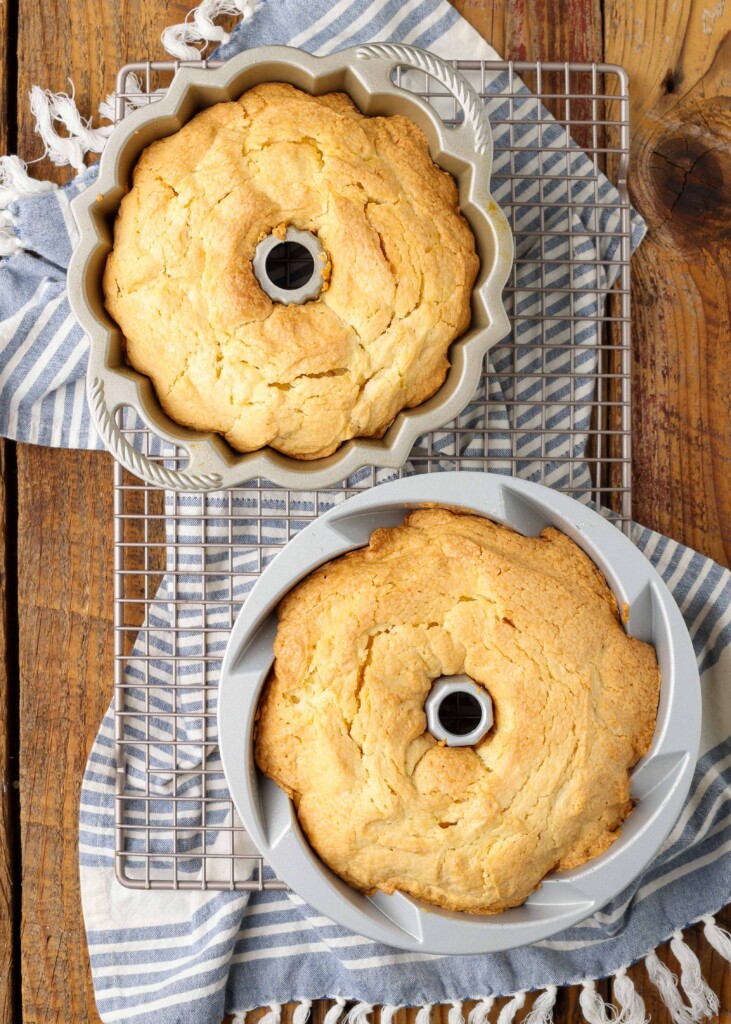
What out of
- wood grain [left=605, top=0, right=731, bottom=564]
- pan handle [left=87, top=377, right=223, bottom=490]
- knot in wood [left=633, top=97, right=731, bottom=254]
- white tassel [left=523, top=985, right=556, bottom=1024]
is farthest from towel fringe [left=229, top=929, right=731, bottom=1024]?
knot in wood [left=633, top=97, right=731, bottom=254]

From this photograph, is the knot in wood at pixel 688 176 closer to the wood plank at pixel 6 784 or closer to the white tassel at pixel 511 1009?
the wood plank at pixel 6 784

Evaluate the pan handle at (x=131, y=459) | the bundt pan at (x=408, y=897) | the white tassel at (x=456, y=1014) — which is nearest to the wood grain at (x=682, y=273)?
the white tassel at (x=456, y=1014)

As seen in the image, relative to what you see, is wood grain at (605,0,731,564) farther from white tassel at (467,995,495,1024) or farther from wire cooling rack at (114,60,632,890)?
white tassel at (467,995,495,1024)

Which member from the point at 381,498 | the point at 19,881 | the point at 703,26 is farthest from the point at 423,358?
the point at 19,881

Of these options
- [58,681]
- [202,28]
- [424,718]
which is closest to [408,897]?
[424,718]

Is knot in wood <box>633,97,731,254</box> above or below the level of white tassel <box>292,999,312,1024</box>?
above

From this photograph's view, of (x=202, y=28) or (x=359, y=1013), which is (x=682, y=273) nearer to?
(x=202, y=28)

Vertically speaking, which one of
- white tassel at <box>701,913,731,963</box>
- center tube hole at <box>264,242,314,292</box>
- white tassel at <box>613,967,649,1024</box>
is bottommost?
white tassel at <box>613,967,649,1024</box>
